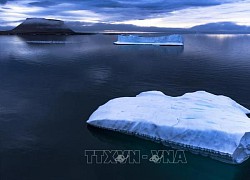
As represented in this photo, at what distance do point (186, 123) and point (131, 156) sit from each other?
5.62 meters

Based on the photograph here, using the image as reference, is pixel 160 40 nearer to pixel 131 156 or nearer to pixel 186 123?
pixel 186 123

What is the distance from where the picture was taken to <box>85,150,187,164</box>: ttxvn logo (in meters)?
20.0

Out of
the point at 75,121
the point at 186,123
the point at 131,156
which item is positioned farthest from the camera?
the point at 75,121

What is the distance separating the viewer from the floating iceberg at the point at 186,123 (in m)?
20.0

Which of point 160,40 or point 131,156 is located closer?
point 131,156

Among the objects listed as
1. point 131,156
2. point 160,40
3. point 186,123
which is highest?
point 160,40

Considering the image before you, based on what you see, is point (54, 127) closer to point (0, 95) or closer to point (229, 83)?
point (0, 95)

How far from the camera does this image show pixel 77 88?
4028cm

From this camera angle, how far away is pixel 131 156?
21000 mm

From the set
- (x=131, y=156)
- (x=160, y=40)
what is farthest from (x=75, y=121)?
(x=160, y=40)

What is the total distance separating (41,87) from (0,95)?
6.40 meters

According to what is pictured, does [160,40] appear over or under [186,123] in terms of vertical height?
over

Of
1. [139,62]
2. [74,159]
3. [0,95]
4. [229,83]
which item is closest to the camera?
[74,159]

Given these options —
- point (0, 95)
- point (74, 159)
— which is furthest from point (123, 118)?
point (0, 95)
